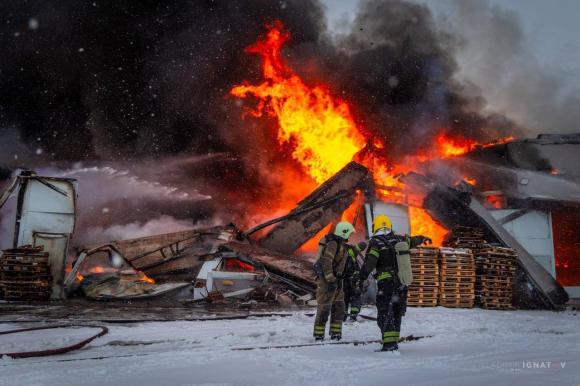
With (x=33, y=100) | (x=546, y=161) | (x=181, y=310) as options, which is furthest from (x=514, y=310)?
(x=33, y=100)

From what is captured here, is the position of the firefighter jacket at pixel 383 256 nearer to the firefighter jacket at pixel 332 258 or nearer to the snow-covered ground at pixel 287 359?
the firefighter jacket at pixel 332 258

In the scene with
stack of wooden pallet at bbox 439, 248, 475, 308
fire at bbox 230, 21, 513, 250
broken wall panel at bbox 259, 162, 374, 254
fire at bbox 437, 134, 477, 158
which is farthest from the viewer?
Answer: fire at bbox 437, 134, 477, 158

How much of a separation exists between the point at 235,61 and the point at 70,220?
1548 centimetres

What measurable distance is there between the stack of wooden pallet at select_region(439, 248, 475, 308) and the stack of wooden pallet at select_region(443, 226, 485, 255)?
2.99 ft

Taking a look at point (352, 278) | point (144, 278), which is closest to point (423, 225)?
point (352, 278)

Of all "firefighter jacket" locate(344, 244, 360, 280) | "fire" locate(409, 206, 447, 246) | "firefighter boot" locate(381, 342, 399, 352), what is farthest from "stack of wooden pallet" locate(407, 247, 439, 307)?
"firefighter boot" locate(381, 342, 399, 352)

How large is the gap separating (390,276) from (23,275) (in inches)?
353

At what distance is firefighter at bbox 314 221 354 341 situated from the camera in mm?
6406

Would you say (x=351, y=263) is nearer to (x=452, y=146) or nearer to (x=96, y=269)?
(x=96, y=269)

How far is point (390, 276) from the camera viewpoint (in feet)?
19.4

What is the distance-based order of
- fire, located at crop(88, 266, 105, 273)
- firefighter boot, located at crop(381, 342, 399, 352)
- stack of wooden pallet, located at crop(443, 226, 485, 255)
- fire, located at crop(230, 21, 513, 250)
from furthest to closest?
1. fire, located at crop(230, 21, 513, 250)
2. fire, located at crop(88, 266, 105, 273)
3. stack of wooden pallet, located at crop(443, 226, 485, 255)
4. firefighter boot, located at crop(381, 342, 399, 352)

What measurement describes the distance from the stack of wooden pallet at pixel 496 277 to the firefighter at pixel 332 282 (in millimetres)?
6627

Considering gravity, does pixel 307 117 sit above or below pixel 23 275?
above

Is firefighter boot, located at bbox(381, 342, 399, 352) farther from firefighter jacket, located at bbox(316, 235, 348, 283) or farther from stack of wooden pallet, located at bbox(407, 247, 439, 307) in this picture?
stack of wooden pallet, located at bbox(407, 247, 439, 307)
